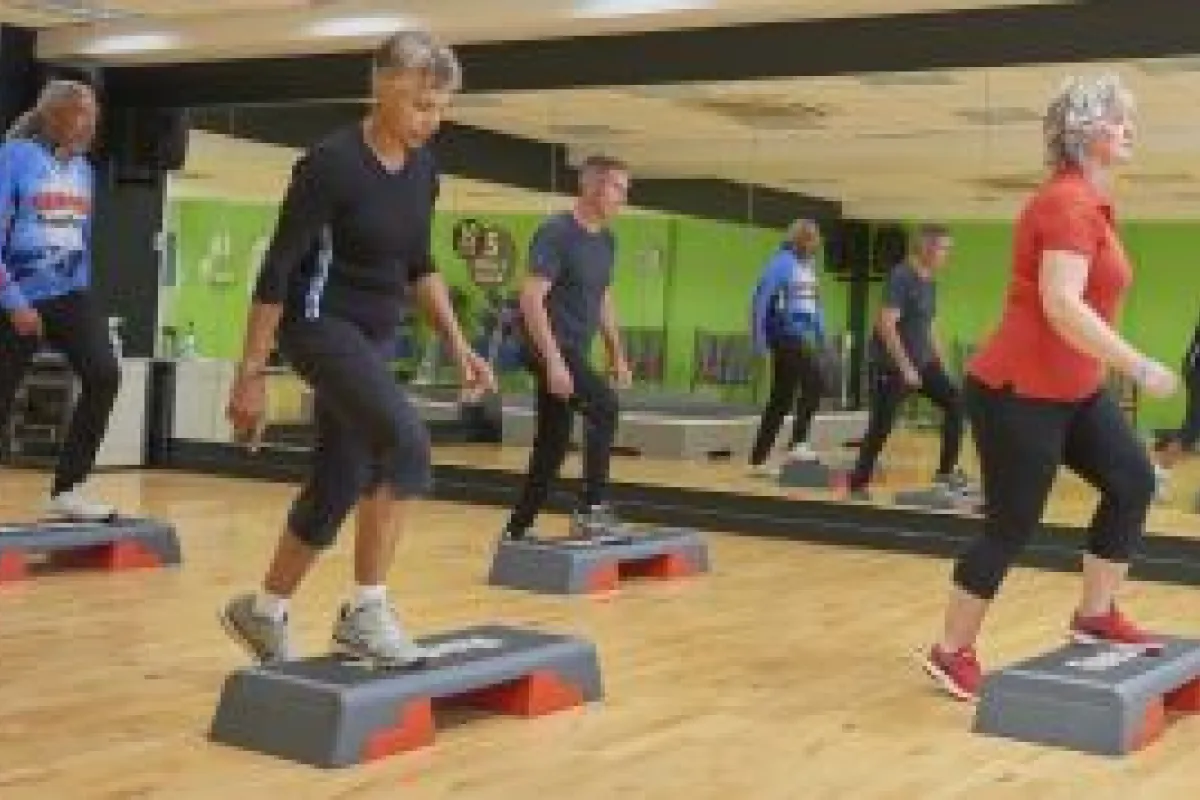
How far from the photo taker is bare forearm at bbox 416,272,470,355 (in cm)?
363

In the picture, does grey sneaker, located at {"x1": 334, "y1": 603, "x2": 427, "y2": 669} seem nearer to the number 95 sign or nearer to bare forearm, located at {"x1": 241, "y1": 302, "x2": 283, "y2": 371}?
bare forearm, located at {"x1": 241, "y1": 302, "x2": 283, "y2": 371}

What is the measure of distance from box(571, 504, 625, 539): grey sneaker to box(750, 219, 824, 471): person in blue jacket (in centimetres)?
222

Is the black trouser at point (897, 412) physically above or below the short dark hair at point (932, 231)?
below

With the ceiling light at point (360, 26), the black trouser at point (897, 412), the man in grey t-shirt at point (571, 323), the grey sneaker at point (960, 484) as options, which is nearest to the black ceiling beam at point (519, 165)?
the ceiling light at point (360, 26)

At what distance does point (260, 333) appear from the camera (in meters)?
3.22

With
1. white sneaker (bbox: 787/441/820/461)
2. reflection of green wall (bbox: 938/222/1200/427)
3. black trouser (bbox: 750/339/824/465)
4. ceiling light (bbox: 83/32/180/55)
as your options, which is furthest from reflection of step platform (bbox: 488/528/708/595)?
ceiling light (bbox: 83/32/180/55)

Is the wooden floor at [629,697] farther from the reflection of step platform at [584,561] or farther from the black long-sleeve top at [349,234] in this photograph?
the black long-sleeve top at [349,234]

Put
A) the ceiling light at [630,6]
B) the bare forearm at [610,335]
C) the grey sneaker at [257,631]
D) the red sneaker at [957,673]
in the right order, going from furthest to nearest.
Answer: the ceiling light at [630,6] → the bare forearm at [610,335] → the red sneaker at [957,673] → the grey sneaker at [257,631]

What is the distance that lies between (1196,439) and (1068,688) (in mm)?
3945

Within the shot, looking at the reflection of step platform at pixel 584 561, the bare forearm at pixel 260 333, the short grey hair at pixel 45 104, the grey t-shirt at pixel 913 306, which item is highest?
the short grey hair at pixel 45 104

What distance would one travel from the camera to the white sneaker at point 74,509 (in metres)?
5.49

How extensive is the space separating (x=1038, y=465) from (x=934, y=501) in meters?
3.56

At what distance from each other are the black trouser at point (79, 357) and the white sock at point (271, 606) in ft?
6.20

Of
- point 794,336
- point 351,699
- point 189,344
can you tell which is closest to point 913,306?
point 794,336
